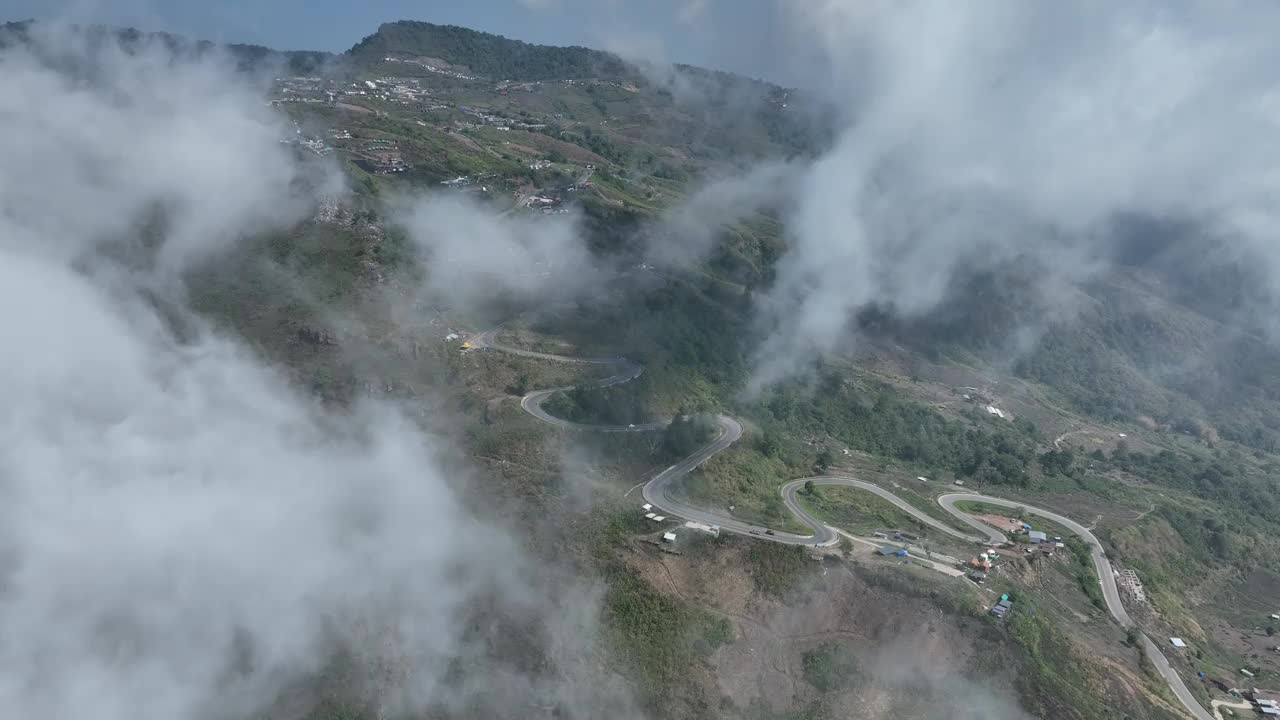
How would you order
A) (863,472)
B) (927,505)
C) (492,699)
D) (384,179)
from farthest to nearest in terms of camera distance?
1. (384,179)
2. (863,472)
3. (927,505)
4. (492,699)

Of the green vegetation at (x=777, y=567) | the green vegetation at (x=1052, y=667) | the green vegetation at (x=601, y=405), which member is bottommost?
the green vegetation at (x=1052, y=667)

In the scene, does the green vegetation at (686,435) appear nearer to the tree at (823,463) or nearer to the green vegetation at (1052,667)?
the tree at (823,463)

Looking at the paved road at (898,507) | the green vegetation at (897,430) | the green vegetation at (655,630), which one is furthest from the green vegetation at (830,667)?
the green vegetation at (897,430)

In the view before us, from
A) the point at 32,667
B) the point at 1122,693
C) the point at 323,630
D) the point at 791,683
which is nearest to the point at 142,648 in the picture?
the point at 32,667

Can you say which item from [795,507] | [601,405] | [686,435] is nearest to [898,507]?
[795,507]

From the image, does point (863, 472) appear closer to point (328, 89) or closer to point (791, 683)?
point (791, 683)

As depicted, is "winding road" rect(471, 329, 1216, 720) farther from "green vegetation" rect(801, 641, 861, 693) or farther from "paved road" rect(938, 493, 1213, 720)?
"green vegetation" rect(801, 641, 861, 693)
